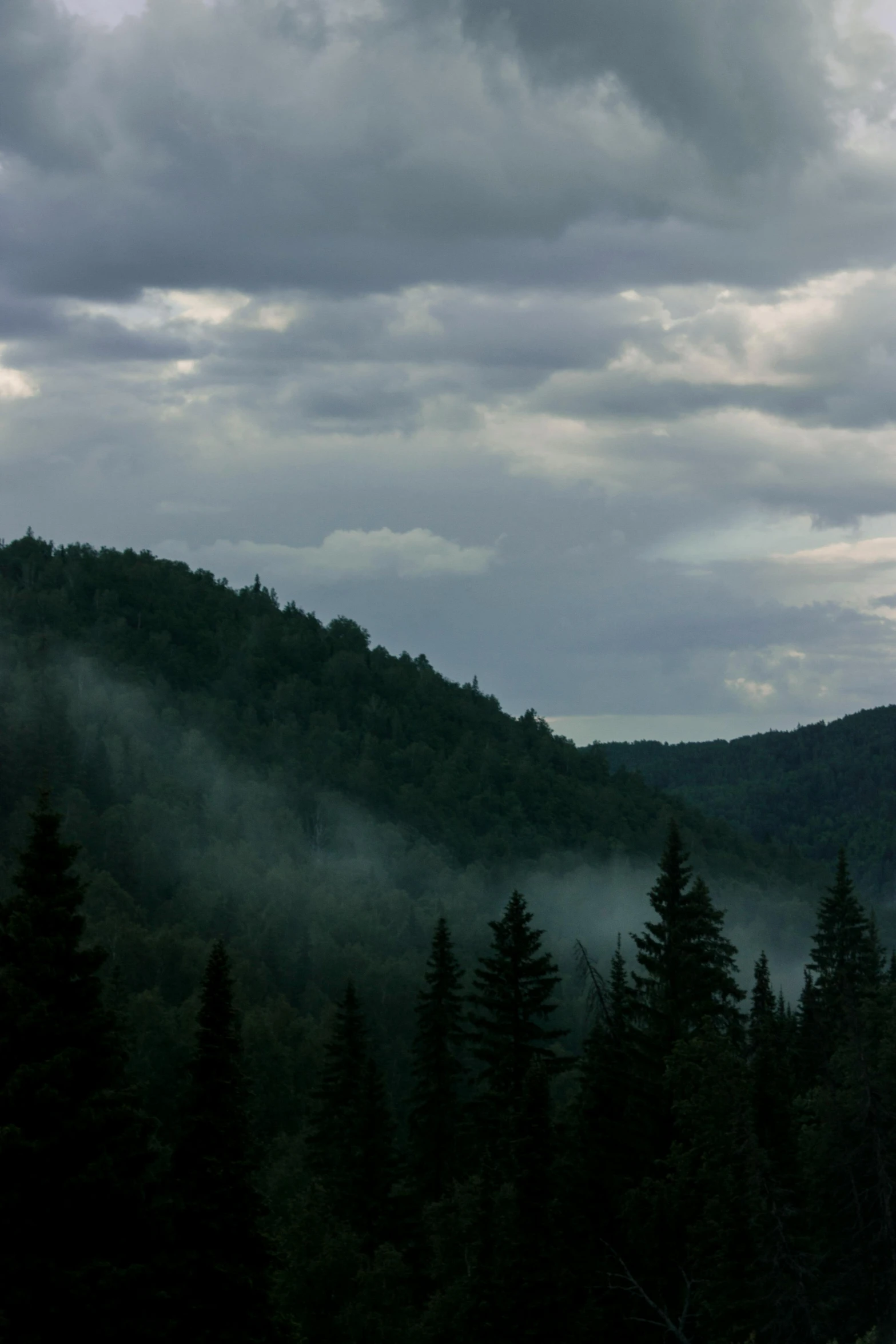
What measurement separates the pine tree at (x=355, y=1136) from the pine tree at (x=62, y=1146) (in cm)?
2508

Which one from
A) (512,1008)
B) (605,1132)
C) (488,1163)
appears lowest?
(488,1163)

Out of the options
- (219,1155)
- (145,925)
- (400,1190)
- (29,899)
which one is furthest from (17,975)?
(145,925)

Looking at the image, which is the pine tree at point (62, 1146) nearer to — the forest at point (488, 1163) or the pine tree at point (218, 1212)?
the forest at point (488, 1163)

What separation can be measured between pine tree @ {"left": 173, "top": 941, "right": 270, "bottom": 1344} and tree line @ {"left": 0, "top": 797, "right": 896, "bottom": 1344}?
0.04 m

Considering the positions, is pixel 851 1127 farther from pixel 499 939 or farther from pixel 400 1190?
pixel 400 1190

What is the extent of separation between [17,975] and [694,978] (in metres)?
19.2

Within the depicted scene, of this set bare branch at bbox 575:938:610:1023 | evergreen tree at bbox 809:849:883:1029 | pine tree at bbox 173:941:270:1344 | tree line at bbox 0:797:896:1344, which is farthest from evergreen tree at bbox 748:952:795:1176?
evergreen tree at bbox 809:849:883:1029

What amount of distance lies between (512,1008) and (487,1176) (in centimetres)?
615

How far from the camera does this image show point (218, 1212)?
72.6 feet

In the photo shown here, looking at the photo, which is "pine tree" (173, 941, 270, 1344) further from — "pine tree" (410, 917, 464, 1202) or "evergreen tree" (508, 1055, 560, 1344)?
"pine tree" (410, 917, 464, 1202)

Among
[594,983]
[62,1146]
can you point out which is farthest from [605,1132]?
[62,1146]

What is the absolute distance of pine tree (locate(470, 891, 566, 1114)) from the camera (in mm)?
37250

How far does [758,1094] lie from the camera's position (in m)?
38.3

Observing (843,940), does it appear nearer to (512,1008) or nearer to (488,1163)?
(512,1008)
